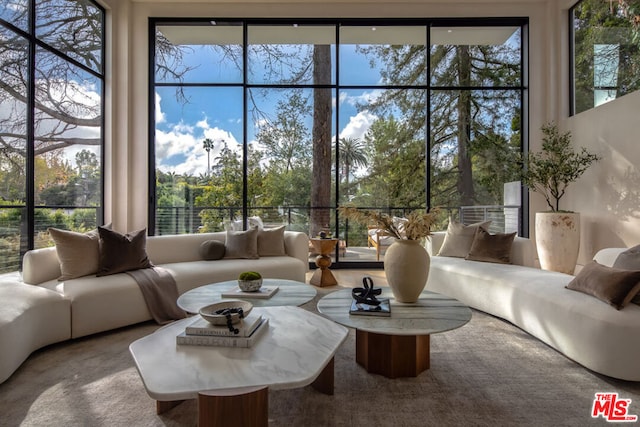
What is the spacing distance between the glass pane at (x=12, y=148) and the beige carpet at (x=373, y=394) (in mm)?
1495

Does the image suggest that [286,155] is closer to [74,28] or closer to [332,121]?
[332,121]

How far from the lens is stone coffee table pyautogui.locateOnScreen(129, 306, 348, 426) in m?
1.16

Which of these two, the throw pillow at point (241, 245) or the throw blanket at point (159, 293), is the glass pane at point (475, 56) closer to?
the throw pillow at point (241, 245)

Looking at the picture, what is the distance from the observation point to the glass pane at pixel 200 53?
511cm

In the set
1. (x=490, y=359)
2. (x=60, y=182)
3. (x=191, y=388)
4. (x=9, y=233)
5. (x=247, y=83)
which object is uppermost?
(x=247, y=83)

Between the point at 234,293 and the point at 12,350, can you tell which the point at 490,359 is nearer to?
the point at 234,293

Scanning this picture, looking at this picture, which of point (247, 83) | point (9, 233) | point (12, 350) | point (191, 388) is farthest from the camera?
point (247, 83)

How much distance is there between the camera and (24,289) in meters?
2.39

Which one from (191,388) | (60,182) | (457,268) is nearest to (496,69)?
(457,268)

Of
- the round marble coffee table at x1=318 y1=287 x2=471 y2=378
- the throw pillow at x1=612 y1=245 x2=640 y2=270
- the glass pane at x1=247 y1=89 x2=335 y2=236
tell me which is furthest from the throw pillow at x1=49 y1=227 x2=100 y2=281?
the throw pillow at x1=612 y1=245 x2=640 y2=270

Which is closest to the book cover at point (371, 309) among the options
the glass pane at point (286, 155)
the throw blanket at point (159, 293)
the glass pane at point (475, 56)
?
the throw blanket at point (159, 293)

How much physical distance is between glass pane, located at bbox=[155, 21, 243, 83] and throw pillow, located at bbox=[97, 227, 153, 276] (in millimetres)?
3095

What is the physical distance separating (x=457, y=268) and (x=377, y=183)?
7.44 ft

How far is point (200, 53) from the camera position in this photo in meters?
5.18
